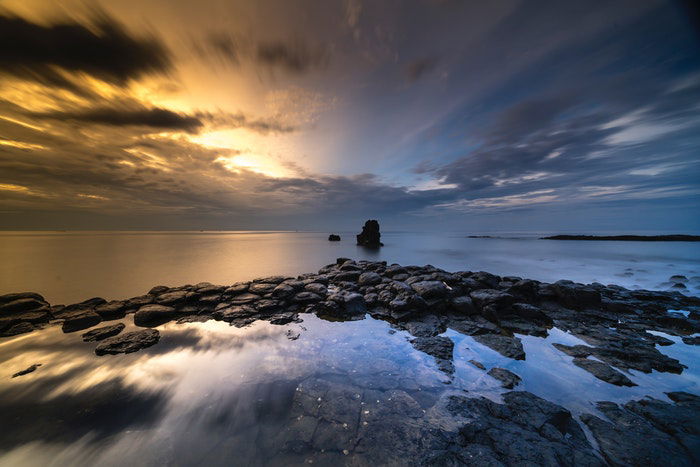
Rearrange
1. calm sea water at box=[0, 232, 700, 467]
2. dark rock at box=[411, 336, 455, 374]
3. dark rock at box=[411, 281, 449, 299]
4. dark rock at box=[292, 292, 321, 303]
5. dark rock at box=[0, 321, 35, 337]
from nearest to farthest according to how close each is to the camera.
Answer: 1. calm sea water at box=[0, 232, 700, 467]
2. dark rock at box=[411, 336, 455, 374]
3. dark rock at box=[0, 321, 35, 337]
4. dark rock at box=[411, 281, 449, 299]
5. dark rock at box=[292, 292, 321, 303]

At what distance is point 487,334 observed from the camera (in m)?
8.62

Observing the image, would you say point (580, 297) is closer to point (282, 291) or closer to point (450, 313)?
point (450, 313)

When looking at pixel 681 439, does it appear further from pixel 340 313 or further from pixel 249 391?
pixel 340 313

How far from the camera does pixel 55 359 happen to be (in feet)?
23.2

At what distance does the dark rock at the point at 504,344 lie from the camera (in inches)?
283

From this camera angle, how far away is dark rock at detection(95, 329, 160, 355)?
24.5 feet

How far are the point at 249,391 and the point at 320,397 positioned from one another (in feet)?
5.81

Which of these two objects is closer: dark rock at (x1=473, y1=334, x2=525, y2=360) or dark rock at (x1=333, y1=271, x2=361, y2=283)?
dark rock at (x1=473, y1=334, x2=525, y2=360)

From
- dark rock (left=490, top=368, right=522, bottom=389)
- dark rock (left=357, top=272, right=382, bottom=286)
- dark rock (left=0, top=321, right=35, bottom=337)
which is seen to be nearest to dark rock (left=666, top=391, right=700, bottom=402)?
dark rock (left=490, top=368, right=522, bottom=389)

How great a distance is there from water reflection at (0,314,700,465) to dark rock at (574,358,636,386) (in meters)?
0.20

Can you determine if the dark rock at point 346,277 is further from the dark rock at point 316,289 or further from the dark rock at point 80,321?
the dark rock at point 80,321

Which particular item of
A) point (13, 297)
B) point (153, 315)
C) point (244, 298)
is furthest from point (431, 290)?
point (13, 297)

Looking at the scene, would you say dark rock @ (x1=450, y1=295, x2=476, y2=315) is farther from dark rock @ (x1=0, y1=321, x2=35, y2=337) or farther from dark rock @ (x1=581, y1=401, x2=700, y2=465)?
dark rock @ (x1=0, y1=321, x2=35, y2=337)

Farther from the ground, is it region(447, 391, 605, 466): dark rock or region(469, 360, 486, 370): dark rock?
region(447, 391, 605, 466): dark rock
